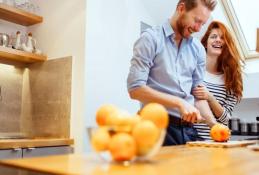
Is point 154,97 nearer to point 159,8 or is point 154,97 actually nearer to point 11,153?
point 11,153

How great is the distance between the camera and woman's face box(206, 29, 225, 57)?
2.37 metres

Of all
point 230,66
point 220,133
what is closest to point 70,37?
point 230,66

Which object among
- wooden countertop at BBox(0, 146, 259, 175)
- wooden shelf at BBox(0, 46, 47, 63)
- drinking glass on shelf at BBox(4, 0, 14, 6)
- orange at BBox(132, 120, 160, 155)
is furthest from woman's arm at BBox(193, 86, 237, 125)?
drinking glass on shelf at BBox(4, 0, 14, 6)

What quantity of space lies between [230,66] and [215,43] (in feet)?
0.64

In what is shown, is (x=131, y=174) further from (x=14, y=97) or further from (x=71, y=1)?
(x=14, y=97)

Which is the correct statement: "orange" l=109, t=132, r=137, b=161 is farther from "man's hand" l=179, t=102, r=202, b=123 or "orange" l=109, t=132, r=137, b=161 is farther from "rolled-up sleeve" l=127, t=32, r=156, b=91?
"rolled-up sleeve" l=127, t=32, r=156, b=91

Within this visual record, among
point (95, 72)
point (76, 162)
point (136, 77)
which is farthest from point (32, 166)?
point (95, 72)

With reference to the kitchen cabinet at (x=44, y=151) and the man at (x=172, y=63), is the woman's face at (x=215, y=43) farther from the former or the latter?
the kitchen cabinet at (x=44, y=151)

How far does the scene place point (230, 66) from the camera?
2.35 m

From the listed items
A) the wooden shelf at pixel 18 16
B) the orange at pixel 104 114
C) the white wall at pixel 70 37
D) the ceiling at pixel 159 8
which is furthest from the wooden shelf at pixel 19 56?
the orange at pixel 104 114

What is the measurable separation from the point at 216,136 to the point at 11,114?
197 centimetres

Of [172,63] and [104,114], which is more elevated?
[172,63]

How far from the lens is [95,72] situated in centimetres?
249

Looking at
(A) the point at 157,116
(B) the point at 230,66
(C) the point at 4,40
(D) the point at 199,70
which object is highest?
(C) the point at 4,40
